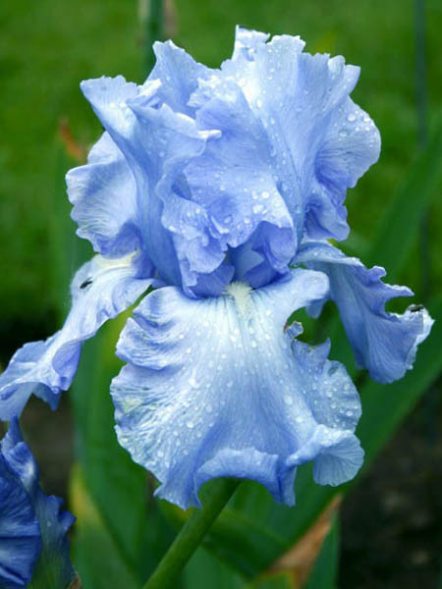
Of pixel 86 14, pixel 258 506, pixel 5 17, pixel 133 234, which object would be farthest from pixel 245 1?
pixel 133 234

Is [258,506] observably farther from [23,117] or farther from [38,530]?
[23,117]

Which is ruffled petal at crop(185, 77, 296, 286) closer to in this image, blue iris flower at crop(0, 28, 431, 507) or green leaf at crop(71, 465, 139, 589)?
blue iris flower at crop(0, 28, 431, 507)

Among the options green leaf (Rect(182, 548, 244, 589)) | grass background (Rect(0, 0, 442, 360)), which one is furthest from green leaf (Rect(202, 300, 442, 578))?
grass background (Rect(0, 0, 442, 360))

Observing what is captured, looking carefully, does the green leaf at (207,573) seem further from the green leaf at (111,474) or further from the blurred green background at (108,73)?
the blurred green background at (108,73)

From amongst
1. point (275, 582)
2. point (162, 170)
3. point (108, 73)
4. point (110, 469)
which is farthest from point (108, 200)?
point (108, 73)

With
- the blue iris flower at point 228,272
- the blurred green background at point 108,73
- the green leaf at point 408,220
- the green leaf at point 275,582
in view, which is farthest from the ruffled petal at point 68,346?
the blurred green background at point 108,73

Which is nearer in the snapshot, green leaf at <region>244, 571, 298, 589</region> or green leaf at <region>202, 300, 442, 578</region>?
green leaf at <region>244, 571, 298, 589</region>

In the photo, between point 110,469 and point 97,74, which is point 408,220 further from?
point 97,74
